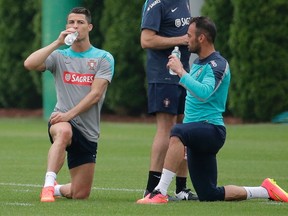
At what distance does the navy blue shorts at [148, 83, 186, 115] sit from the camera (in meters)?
11.3

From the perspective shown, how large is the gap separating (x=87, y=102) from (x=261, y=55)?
468 inches

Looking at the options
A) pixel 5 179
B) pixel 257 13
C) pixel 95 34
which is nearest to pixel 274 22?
pixel 257 13

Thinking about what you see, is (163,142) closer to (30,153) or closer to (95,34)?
(30,153)

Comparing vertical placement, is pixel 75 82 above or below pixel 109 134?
above

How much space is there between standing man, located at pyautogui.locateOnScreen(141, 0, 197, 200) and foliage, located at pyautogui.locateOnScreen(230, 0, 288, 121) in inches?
431

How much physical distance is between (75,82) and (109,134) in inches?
386

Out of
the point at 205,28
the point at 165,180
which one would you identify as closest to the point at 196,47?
the point at 205,28

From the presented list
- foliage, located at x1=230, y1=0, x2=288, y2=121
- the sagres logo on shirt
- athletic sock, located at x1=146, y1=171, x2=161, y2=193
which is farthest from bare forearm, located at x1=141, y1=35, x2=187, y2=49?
foliage, located at x1=230, y1=0, x2=288, y2=121

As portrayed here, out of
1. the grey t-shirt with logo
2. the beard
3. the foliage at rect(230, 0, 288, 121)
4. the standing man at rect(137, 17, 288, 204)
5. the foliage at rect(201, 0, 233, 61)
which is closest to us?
the standing man at rect(137, 17, 288, 204)

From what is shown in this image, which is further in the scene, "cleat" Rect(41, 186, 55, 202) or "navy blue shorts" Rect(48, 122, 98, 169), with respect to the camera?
"navy blue shorts" Rect(48, 122, 98, 169)

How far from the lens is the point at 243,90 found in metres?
22.8

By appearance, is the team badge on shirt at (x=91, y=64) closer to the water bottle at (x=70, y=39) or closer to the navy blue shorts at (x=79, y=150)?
the water bottle at (x=70, y=39)

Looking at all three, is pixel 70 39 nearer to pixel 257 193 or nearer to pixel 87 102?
pixel 87 102

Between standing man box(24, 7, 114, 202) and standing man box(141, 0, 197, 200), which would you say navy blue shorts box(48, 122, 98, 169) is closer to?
standing man box(24, 7, 114, 202)
